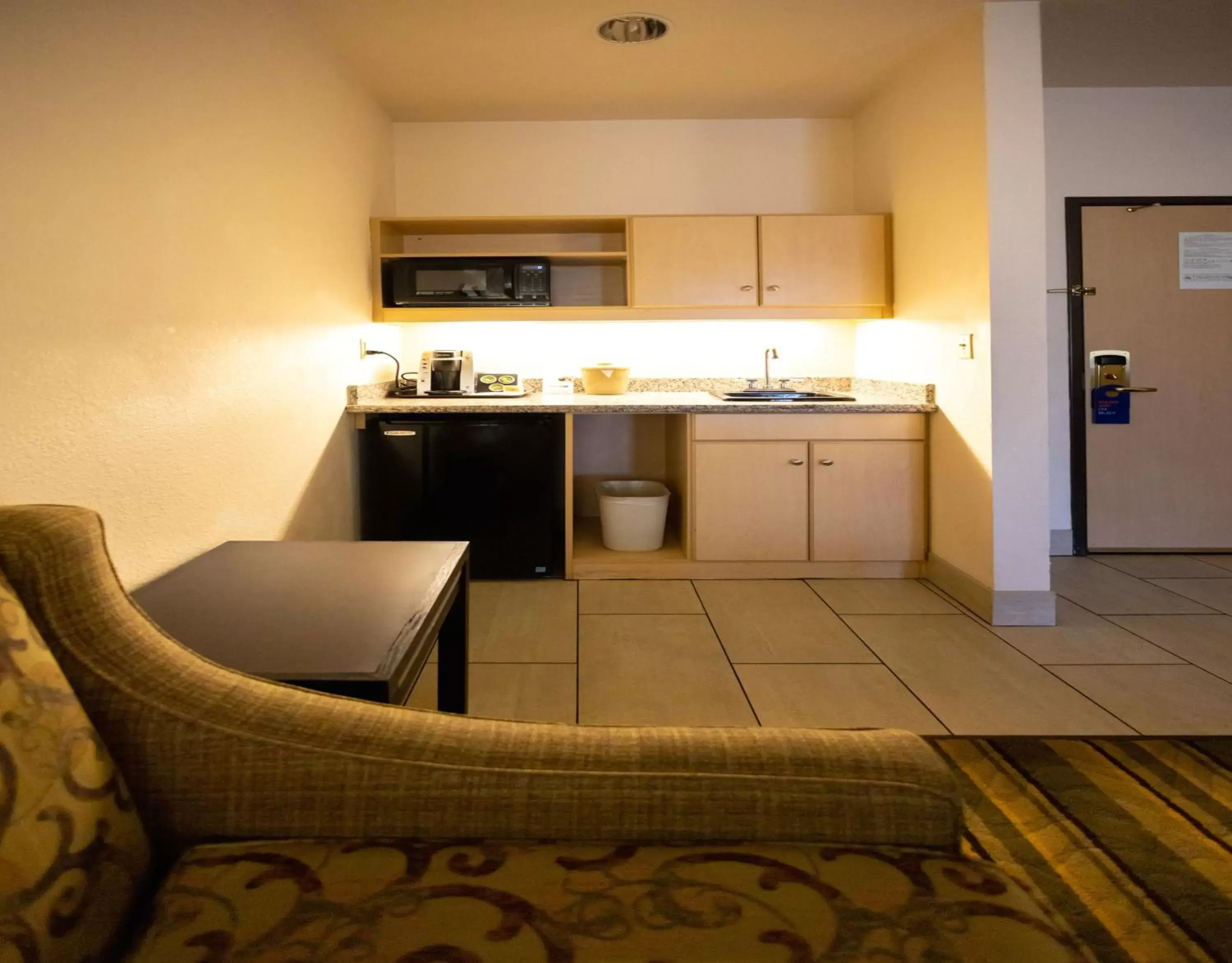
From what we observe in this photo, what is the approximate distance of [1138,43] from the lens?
3703mm

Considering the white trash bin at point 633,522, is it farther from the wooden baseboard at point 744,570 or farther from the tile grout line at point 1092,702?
the tile grout line at point 1092,702

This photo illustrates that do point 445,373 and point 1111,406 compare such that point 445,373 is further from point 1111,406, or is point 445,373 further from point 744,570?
point 1111,406

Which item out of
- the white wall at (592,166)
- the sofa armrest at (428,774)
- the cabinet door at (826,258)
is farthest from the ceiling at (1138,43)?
the sofa armrest at (428,774)

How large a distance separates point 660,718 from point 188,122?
2006 mm

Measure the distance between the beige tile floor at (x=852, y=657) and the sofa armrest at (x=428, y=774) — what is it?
58.6 inches

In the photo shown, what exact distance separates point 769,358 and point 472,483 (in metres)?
1.76

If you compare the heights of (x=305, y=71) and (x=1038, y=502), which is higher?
(x=305, y=71)

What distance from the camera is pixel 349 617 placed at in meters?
1.49

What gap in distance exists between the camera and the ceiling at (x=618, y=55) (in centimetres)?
321

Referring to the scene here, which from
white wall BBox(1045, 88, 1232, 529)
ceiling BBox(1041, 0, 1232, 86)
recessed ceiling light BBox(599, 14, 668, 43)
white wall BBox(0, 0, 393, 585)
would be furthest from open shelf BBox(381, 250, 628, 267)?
white wall BBox(1045, 88, 1232, 529)

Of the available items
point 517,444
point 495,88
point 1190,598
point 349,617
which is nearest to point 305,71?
point 495,88

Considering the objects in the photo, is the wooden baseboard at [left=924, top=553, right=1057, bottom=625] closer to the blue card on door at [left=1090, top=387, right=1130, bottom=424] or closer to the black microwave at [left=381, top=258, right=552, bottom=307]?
the blue card on door at [left=1090, top=387, right=1130, bottom=424]

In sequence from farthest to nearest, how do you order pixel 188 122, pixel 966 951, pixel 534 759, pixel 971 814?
pixel 188 122, pixel 971 814, pixel 534 759, pixel 966 951

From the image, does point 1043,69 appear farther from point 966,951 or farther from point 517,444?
point 966,951
